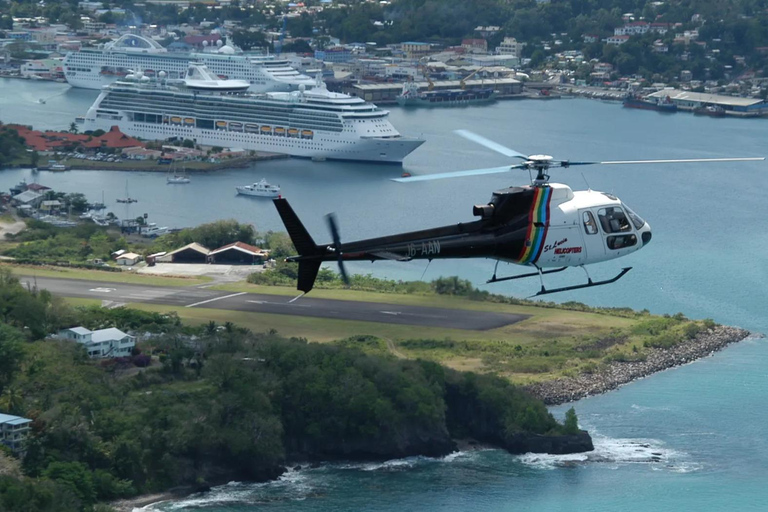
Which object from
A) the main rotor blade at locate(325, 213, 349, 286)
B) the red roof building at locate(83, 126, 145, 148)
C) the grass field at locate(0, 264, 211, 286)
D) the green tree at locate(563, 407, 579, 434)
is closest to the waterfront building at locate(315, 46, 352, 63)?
the red roof building at locate(83, 126, 145, 148)

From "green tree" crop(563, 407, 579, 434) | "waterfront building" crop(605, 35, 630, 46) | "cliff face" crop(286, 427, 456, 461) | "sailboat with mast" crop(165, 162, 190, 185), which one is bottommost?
"sailboat with mast" crop(165, 162, 190, 185)

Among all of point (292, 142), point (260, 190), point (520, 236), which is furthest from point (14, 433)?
point (292, 142)

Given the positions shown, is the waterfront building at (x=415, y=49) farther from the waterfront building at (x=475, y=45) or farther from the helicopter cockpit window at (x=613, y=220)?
the helicopter cockpit window at (x=613, y=220)

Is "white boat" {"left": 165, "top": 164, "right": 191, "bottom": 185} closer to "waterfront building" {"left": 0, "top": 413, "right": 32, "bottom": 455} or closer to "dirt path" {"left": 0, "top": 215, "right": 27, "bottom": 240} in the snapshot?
"dirt path" {"left": 0, "top": 215, "right": 27, "bottom": 240}

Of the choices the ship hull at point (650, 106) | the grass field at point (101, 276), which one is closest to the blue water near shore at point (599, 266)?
the ship hull at point (650, 106)

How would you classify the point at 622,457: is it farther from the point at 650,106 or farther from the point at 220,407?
the point at 650,106

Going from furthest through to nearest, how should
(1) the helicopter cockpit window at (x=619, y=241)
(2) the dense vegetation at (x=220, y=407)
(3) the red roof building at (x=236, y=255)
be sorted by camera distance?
(3) the red roof building at (x=236, y=255) → (2) the dense vegetation at (x=220, y=407) → (1) the helicopter cockpit window at (x=619, y=241)
